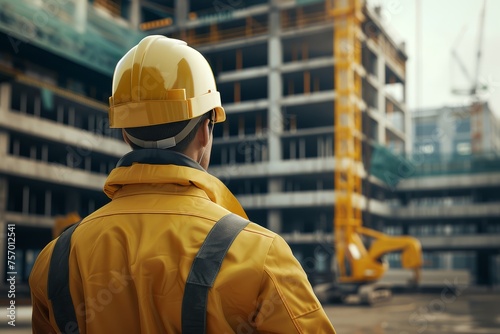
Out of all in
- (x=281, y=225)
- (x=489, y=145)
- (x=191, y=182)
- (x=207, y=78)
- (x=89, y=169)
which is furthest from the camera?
(x=489, y=145)

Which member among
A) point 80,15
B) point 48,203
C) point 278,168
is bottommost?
point 48,203

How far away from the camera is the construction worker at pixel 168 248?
4.33ft

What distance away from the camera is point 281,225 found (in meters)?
41.6

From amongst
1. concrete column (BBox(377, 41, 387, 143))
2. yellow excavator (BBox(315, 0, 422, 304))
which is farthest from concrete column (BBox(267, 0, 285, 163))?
concrete column (BBox(377, 41, 387, 143))

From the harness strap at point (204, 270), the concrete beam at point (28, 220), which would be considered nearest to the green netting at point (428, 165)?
the concrete beam at point (28, 220)

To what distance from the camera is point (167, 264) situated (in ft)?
4.48

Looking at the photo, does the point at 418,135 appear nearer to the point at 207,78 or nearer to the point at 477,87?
the point at 477,87

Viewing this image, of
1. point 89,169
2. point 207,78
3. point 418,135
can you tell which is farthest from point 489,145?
point 207,78

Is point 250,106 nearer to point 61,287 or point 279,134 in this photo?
point 279,134

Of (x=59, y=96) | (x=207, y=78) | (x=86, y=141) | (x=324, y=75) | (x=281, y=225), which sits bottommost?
(x=281, y=225)

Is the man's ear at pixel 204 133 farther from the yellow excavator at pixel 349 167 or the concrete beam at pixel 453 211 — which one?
the concrete beam at pixel 453 211

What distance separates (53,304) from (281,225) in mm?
40291

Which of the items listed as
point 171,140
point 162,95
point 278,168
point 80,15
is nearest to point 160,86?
point 162,95

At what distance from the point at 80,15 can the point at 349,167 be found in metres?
18.7
